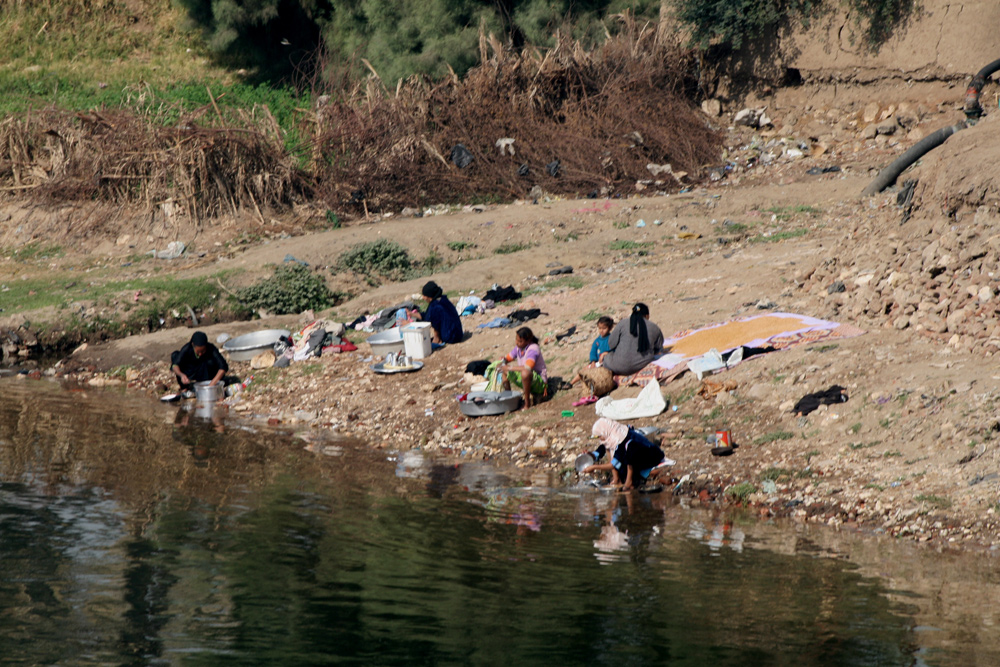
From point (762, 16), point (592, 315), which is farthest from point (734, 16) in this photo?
point (592, 315)

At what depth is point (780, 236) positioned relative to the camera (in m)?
13.7

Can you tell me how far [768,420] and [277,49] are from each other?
22.2 meters

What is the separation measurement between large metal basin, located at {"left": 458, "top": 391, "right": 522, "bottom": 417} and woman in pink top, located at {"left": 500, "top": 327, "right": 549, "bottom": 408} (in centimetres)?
13

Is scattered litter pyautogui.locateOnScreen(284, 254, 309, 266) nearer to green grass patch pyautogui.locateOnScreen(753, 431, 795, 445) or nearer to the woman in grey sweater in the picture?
the woman in grey sweater

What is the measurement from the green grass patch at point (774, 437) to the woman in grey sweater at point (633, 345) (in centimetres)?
174

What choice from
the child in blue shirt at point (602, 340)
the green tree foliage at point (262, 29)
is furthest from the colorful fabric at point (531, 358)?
the green tree foliage at point (262, 29)

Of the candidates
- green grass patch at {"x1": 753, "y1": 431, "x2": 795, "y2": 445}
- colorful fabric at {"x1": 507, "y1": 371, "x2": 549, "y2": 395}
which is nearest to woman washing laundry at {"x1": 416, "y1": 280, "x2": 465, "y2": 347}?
colorful fabric at {"x1": 507, "y1": 371, "x2": 549, "y2": 395}

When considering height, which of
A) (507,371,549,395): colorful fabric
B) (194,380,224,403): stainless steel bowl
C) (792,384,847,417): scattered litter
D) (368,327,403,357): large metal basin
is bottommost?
(194,380,224,403): stainless steel bowl

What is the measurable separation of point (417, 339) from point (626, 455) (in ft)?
12.7

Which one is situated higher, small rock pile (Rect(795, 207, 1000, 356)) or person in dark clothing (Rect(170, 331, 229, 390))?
small rock pile (Rect(795, 207, 1000, 356))

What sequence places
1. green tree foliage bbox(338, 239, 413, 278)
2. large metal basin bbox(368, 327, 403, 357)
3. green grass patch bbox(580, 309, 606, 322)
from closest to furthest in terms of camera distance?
large metal basin bbox(368, 327, 403, 357), green grass patch bbox(580, 309, 606, 322), green tree foliage bbox(338, 239, 413, 278)

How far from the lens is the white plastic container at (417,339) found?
10688 millimetres

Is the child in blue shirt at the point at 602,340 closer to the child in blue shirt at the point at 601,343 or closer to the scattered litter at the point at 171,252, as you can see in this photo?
the child in blue shirt at the point at 601,343

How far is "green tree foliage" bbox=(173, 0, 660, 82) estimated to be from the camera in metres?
22.1
